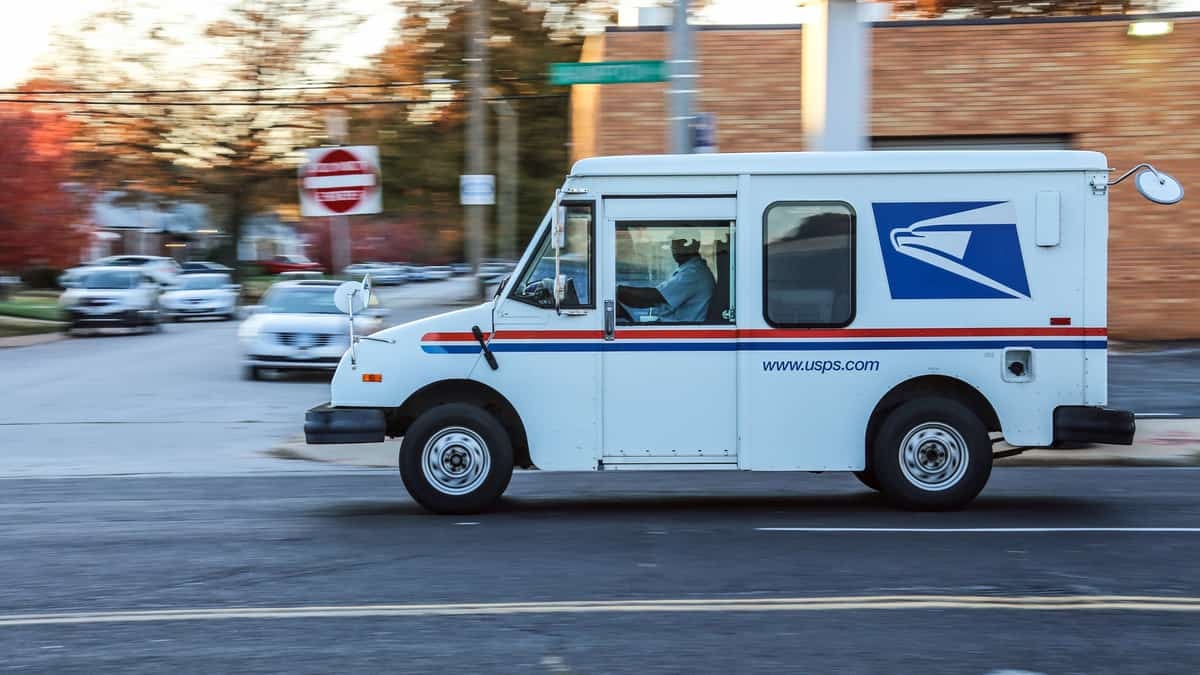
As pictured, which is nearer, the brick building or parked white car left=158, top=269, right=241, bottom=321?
the brick building

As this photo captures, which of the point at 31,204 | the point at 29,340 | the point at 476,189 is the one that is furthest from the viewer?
the point at 31,204

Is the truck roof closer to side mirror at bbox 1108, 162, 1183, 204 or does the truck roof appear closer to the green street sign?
side mirror at bbox 1108, 162, 1183, 204

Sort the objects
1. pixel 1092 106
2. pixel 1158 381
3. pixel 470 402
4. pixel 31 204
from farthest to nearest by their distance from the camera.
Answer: pixel 31 204 < pixel 1092 106 < pixel 1158 381 < pixel 470 402

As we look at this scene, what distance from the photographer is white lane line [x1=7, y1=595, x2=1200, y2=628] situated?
6617 millimetres

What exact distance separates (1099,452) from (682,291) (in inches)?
235

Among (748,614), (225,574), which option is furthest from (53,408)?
(748,614)

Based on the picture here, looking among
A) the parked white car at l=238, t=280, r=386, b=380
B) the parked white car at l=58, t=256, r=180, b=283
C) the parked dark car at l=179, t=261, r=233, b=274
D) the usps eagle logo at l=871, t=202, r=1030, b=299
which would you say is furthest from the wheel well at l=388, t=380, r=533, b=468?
the parked dark car at l=179, t=261, r=233, b=274

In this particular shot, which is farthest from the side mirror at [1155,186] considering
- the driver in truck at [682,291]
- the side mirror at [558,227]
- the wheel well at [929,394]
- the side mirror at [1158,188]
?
the side mirror at [558,227]

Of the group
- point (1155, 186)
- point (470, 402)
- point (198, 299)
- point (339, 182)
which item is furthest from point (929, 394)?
point (198, 299)

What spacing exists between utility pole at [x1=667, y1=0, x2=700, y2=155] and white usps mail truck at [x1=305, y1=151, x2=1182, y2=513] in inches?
152

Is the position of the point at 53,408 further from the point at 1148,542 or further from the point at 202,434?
the point at 1148,542

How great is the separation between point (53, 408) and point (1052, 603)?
50.6 feet

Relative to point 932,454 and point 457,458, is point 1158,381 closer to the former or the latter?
point 932,454

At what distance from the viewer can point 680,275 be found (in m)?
9.55
